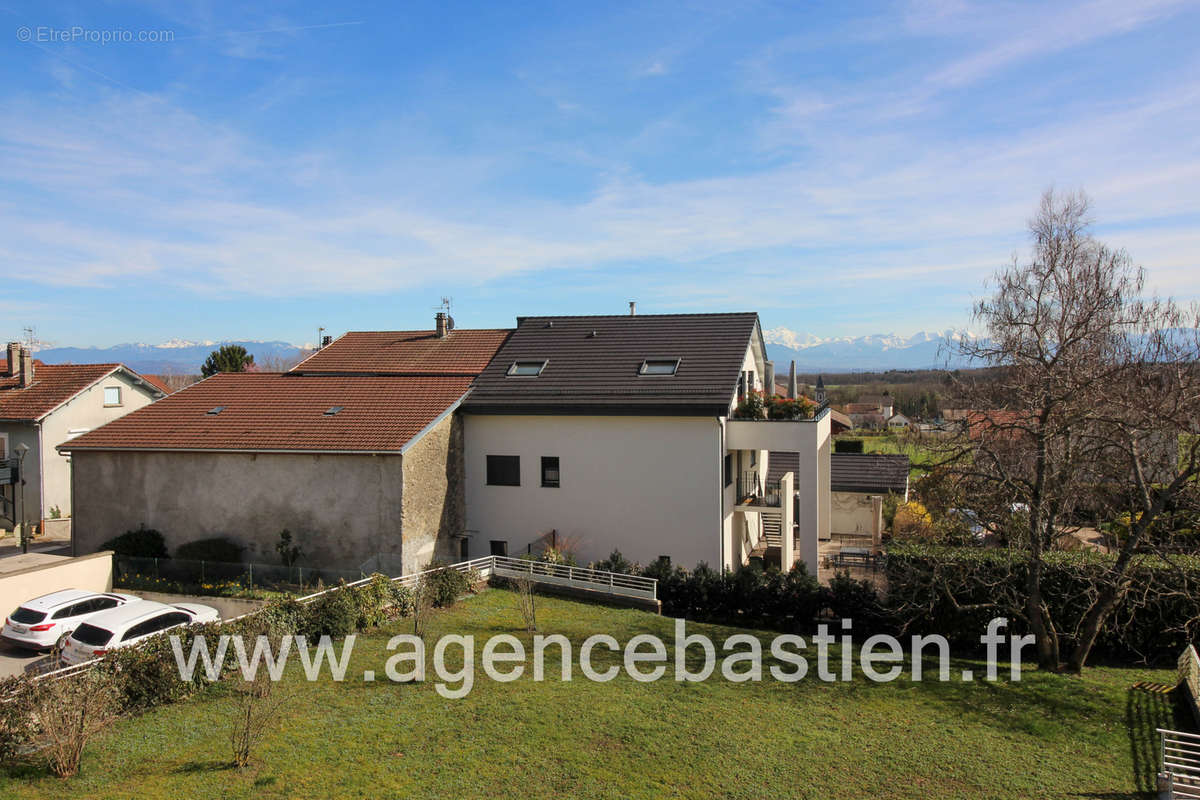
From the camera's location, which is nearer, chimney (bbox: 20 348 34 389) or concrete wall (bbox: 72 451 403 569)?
concrete wall (bbox: 72 451 403 569)

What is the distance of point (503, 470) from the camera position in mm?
23391

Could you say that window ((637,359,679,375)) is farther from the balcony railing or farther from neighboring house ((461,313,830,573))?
the balcony railing

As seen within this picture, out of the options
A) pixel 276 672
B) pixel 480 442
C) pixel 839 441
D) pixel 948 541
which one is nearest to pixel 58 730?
pixel 276 672

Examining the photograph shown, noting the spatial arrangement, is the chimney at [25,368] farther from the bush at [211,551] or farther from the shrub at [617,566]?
the shrub at [617,566]

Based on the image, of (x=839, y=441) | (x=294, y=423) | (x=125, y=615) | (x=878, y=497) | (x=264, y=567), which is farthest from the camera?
(x=839, y=441)

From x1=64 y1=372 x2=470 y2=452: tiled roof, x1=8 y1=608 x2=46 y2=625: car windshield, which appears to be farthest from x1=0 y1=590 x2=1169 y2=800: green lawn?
x1=64 y1=372 x2=470 y2=452: tiled roof

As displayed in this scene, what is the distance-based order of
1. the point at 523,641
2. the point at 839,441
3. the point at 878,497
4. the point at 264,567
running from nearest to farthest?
the point at 523,641 < the point at 264,567 < the point at 878,497 < the point at 839,441

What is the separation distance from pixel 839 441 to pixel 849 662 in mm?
37260

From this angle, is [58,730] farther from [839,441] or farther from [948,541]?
[839,441]

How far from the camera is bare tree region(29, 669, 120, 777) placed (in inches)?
362

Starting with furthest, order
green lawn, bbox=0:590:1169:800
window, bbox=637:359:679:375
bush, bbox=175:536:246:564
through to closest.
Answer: window, bbox=637:359:679:375, bush, bbox=175:536:246:564, green lawn, bbox=0:590:1169:800

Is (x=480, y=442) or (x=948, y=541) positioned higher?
(x=480, y=442)

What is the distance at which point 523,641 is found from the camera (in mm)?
15648

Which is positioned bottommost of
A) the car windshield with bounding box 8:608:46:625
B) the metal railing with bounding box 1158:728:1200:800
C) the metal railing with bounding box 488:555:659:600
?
the metal railing with bounding box 1158:728:1200:800
